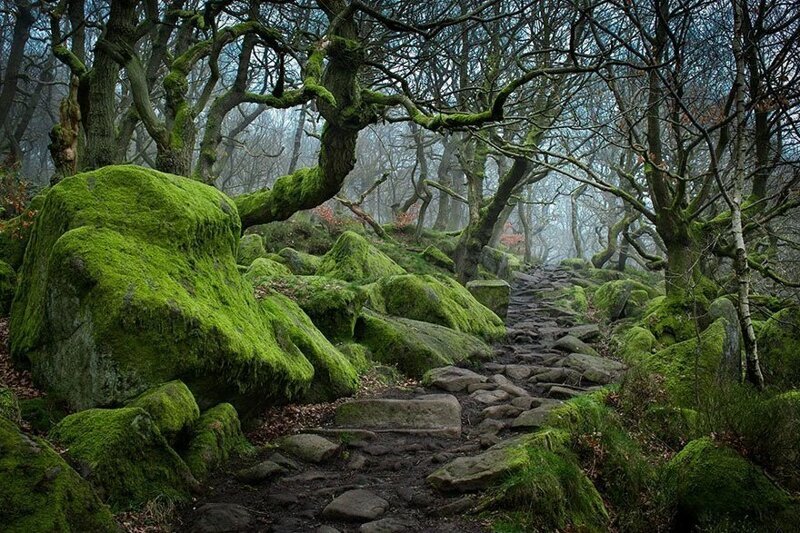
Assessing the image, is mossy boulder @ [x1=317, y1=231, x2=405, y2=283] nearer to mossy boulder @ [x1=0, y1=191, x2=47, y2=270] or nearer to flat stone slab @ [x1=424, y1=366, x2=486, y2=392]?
flat stone slab @ [x1=424, y1=366, x2=486, y2=392]

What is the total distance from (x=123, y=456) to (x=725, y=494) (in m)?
4.20

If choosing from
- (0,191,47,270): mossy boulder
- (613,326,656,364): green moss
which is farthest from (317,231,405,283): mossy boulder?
(0,191,47,270): mossy boulder

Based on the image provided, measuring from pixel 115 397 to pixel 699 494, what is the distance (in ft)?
14.5

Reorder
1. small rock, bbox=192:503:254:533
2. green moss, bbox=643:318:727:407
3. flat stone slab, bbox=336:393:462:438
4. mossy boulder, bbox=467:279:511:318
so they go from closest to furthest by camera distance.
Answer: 1. small rock, bbox=192:503:254:533
2. flat stone slab, bbox=336:393:462:438
3. green moss, bbox=643:318:727:407
4. mossy boulder, bbox=467:279:511:318

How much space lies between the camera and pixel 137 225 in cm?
490

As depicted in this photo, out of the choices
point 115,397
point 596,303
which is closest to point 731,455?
point 115,397

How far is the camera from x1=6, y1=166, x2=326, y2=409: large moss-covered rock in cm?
410

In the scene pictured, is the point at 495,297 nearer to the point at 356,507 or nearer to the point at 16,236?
the point at 16,236

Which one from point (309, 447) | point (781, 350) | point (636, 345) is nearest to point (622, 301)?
point (636, 345)

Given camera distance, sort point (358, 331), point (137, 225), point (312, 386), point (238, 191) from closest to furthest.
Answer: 1. point (137, 225)
2. point (312, 386)
3. point (358, 331)
4. point (238, 191)

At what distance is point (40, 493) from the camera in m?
2.62

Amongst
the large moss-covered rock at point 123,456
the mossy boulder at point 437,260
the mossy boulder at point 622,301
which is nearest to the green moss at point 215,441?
the large moss-covered rock at point 123,456

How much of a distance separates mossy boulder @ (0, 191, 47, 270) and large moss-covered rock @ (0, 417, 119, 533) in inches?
188

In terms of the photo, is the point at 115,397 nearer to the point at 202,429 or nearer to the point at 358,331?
the point at 202,429
